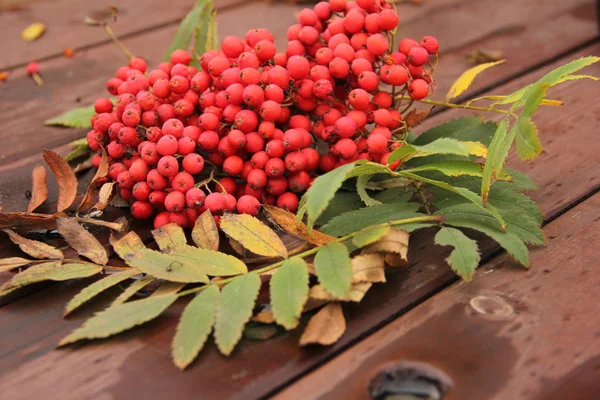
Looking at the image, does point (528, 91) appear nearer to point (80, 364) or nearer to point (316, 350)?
point (316, 350)

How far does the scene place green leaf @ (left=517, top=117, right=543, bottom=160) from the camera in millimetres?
694

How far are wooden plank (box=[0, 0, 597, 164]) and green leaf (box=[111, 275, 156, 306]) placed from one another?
427 mm

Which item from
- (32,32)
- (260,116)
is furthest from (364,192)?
(32,32)

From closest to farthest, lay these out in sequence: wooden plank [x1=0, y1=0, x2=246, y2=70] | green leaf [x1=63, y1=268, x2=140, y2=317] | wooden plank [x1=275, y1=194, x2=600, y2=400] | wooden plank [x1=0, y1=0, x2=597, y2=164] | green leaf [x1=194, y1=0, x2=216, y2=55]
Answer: wooden plank [x1=275, y1=194, x2=600, y2=400] → green leaf [x1=63, y1=268, x2=140, y2=317] → green leaf [x1=194, y1=0, x2=216, y2=55] → wooden plank [x1=0, y1=0, x2=597, y2=164] → wooden plank [x1=0, y1=0, x2=246, y2=70]

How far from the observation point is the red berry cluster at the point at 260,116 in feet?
2.77

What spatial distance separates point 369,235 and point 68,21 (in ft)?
3.56

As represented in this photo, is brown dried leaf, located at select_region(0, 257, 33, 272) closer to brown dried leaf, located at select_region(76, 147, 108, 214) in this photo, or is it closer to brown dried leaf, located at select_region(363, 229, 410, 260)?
brown dried leaf, located at select_region(76, 147, 108, 214)

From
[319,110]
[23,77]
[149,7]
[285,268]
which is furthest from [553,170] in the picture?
[149,7]

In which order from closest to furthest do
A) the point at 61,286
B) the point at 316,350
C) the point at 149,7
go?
1. the point at 316,350
2. the point at 61,286
3. the point at 149,7

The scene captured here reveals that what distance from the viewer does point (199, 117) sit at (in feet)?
2.86

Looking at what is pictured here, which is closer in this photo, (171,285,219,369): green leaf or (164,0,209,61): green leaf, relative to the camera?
(171,285,219,369): green leaf

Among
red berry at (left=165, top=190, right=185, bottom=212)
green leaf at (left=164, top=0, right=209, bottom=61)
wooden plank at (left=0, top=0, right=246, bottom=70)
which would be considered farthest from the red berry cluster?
wooden plank at (left=0, top=0, right=246, bottom=70)

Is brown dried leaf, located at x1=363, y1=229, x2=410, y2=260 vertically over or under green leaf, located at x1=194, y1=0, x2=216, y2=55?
under

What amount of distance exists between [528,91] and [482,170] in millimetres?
92
